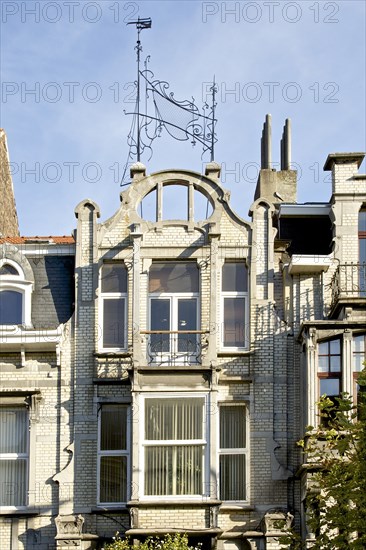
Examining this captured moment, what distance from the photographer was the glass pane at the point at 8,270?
33.9 metres

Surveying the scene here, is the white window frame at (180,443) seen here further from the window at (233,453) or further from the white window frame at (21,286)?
the white window frame at (21,286)

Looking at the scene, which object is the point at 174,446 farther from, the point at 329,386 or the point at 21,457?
the point at 329,386

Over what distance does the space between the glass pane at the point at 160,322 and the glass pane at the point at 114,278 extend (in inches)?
34.2

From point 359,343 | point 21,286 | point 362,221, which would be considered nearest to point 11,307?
point 21,286

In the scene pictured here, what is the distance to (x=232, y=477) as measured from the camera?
32062 millimetres

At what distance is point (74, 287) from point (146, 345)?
8.49ft

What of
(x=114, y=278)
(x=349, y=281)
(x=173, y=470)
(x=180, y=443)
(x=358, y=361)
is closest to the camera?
(x=358, y=361)

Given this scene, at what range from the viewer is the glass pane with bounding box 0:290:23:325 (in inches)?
1318

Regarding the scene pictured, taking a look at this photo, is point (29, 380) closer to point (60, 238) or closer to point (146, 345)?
point (146, 345)

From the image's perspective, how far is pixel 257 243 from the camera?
33.5 meters

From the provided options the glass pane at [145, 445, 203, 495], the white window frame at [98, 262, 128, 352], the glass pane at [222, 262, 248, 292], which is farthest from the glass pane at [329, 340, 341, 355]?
the white window frame at [98, 262, 128, 352]

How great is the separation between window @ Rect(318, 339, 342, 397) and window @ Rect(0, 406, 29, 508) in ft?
21.9

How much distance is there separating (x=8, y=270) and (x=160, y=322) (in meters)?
3.89

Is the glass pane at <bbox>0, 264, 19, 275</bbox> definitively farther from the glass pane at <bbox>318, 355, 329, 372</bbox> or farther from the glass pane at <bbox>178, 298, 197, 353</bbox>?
the glass pane at <bbox>318, 355, 329, 372</bbox>
